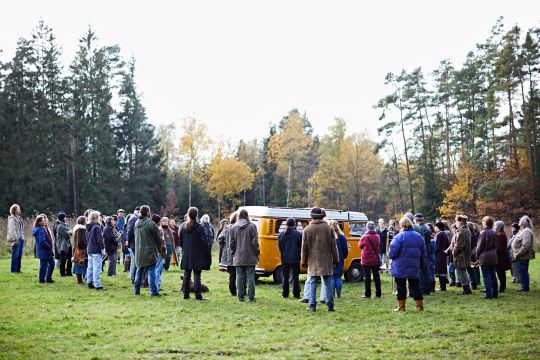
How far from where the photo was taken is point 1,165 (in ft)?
141

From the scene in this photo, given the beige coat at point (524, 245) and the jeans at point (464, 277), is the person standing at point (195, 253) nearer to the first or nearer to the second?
the jeans at point (464, 277)

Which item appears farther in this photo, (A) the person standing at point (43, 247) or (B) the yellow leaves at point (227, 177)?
(B) the yellow leaves at point (227, 177)

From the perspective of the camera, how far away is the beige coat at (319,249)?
11.6m

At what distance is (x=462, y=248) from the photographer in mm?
14836

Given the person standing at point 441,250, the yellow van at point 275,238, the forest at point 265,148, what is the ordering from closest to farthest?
1. the person standing at point 441,250
2. the yellow van at point 275,238
3. the forest at point 265,148

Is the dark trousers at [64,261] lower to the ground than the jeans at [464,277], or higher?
higher

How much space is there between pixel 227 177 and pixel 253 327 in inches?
1985

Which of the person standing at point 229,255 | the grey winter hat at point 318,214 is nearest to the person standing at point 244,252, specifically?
the person standing at point 229,255

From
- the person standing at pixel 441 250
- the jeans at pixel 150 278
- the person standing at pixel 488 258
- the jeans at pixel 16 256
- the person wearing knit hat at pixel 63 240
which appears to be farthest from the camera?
the jeans at pixel 16 256

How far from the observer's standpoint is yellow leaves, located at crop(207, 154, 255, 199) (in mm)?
59812

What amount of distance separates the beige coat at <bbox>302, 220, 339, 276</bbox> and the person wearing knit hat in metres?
7.65

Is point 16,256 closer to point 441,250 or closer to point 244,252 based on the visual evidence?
point 244,252

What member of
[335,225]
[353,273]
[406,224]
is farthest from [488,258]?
[353,273]

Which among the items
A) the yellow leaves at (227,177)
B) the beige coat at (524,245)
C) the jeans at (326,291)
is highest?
the yellow leaves at (227,177)
